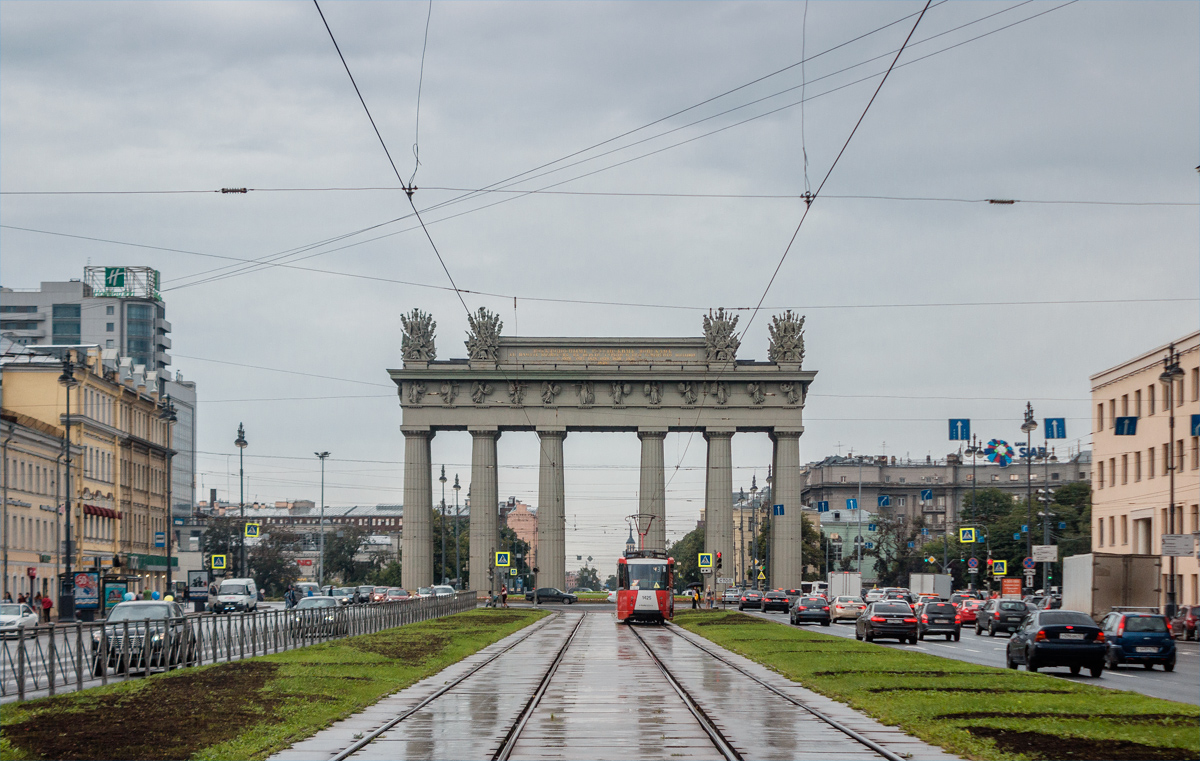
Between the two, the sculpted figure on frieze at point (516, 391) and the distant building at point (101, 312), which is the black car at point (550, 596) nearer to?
the sculpted figure on frieze at point (516, 391)

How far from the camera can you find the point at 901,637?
48.9m

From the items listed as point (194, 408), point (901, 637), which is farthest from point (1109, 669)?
point (194, 408)

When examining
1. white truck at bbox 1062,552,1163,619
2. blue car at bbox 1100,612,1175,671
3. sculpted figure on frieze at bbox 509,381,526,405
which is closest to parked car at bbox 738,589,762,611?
sculpted figure on frieze at bbox 509,381,526,405

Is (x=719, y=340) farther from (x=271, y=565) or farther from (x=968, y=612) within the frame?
(x=271, y=565)

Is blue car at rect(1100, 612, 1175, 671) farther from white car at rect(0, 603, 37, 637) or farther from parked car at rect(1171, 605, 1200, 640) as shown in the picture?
white car at rect(0, 603, 37, 637)

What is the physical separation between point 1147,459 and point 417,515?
1806 inches

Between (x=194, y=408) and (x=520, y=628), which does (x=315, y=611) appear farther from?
(x=194, y=408)

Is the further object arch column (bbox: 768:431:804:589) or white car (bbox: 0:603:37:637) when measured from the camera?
Result: arch column (bbox: 768:431:804:589)

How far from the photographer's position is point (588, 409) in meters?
96.9

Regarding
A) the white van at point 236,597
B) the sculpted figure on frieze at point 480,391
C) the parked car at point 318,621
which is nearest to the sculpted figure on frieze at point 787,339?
the sculpted figure on frieze at point 480,391

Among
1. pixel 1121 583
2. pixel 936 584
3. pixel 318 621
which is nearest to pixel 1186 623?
pixel 1121 583

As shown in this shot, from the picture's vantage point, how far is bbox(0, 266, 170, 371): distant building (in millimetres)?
166875

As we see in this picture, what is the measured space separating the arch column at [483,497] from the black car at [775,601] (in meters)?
19.3

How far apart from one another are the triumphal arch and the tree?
58.9 m
